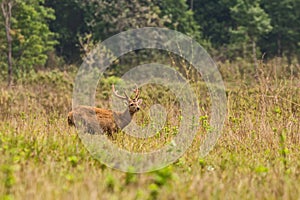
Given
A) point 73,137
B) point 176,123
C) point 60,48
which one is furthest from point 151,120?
point 60,48

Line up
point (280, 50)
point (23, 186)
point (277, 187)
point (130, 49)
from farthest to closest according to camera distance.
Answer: point (280, 50) < point (130, 49) < point (277, 187) < point (23, 186)

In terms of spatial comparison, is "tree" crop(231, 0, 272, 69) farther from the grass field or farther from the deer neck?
the grass field

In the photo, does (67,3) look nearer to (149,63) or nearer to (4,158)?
(149,63)

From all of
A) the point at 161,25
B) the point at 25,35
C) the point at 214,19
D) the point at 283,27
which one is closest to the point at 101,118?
the point at 25,35

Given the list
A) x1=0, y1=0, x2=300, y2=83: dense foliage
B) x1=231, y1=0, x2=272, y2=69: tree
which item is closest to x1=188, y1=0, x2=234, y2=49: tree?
x1=0, y1=0, x2=300, y2=83: dense foliage

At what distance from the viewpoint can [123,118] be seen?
827 cm

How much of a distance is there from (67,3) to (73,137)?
94.6 feet

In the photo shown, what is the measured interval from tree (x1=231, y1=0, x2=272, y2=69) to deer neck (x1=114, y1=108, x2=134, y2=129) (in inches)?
864

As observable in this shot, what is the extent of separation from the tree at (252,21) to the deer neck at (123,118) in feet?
72.0

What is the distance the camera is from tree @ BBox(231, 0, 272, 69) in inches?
1177

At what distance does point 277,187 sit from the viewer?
12.5 feet

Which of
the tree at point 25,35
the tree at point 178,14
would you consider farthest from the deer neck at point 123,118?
the tree at point 178,14

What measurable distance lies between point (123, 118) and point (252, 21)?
76.2 feet

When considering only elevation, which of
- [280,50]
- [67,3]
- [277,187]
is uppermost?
[67,3]
